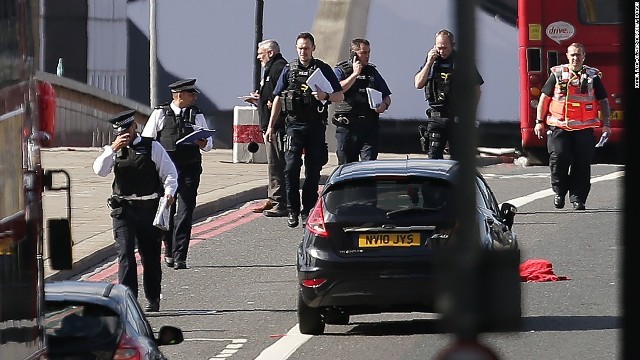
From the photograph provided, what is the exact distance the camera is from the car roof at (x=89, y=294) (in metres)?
7.77

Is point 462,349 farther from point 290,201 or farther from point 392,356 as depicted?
point 290,201

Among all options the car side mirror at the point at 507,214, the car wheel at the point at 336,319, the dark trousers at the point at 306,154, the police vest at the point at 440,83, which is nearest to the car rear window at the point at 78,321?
the car wheel at the point at 336,319

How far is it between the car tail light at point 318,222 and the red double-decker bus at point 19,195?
5.48 metres

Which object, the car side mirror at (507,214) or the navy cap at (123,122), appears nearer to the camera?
the car side mirror at (507,214)

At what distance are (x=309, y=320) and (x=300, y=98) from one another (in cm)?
596

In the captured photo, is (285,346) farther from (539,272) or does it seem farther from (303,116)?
(303,116)

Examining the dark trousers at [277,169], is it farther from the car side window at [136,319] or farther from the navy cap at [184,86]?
the car side window at [136,319]

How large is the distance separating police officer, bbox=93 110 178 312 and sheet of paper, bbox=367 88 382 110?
564 centimetres

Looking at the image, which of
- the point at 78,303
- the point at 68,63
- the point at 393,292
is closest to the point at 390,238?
the point at 393,292

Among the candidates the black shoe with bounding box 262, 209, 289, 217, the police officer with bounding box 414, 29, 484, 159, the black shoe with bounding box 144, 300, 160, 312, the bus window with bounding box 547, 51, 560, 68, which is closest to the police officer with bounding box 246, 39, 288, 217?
the black shoe with bounding box 262, 209, 289, 217

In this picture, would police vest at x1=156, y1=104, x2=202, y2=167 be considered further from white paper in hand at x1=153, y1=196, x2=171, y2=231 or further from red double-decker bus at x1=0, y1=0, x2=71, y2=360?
red double-decker bus at x1=0, y1=0, x2=71, y2=360

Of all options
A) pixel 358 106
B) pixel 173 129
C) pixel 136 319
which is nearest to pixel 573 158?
pixel 358 106

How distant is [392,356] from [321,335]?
→ 3.87 feet

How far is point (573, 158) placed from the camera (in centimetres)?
1883
